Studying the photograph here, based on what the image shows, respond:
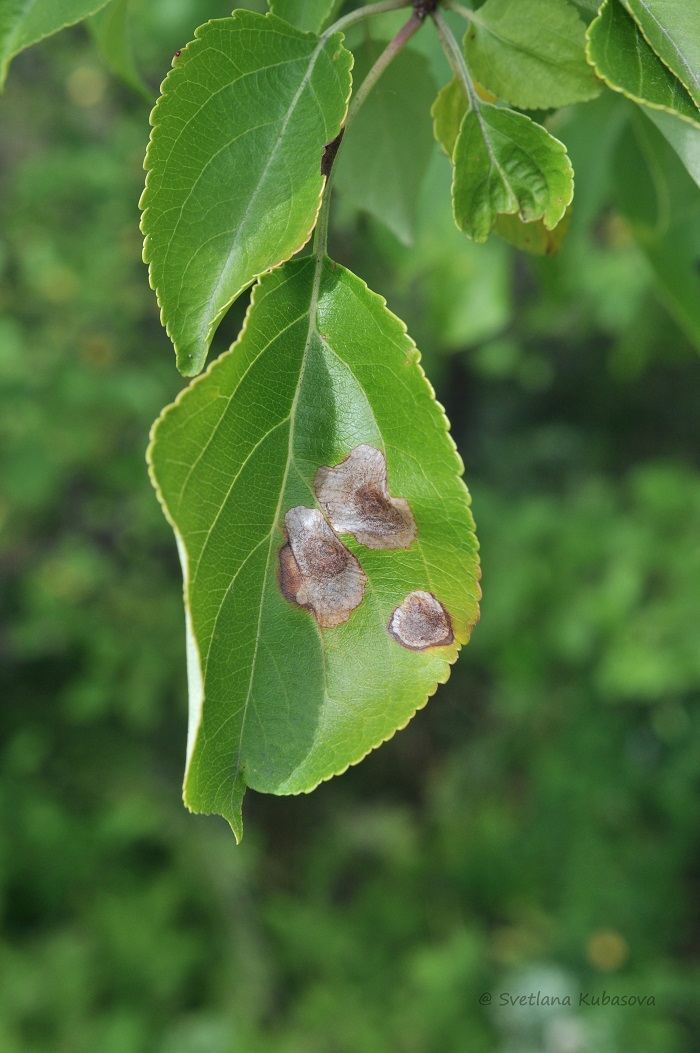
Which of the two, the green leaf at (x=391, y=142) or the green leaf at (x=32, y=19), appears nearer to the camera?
the green leaf at (x=32, y=19)

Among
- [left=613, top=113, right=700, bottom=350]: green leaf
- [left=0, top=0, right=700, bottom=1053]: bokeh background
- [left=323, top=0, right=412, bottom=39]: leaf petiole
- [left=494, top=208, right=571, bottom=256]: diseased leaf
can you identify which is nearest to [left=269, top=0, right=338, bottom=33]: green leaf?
[left=323, top=0, right=412, bottom=39]: leaf petiole

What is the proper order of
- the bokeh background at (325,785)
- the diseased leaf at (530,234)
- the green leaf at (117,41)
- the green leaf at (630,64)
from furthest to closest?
the bokeh background at (325,785) < the green leaf at (117,41) < the diseased leaf at (530,234) < the green leaf at (630,64)

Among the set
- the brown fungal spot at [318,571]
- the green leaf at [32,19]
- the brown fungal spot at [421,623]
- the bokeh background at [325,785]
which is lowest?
the bokeh background at [325,785]

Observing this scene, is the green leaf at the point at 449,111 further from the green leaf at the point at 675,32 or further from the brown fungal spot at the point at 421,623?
the brown fungal spot at the point at 421,623

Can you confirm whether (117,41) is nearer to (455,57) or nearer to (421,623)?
(455,57)

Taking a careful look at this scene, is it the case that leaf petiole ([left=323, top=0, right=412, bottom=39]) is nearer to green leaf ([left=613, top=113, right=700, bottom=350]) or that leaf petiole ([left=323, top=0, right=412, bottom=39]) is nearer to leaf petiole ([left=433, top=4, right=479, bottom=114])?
leaf petiole ([left=433, top=4, right=479, bottom=114])

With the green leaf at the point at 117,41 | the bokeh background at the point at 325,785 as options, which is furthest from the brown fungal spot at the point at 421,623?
the bokeh background at the point at 325,785

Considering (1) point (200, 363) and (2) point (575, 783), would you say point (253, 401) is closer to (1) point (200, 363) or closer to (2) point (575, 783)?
(1) point (200, 363)
